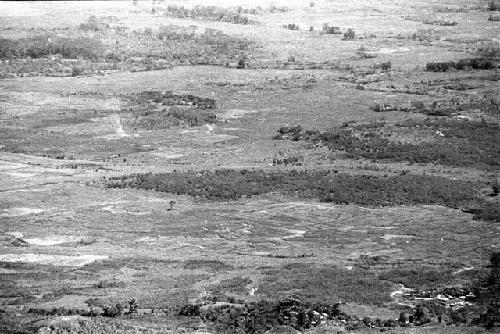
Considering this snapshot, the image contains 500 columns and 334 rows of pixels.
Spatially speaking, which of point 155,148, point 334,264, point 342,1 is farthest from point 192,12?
point 334,264

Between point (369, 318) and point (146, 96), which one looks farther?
point (146, 96)

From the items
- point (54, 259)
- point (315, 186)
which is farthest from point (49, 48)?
point (54, 259)

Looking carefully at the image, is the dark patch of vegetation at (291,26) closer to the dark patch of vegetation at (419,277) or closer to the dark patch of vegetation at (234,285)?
the dark patch of vegetation at (419,277)

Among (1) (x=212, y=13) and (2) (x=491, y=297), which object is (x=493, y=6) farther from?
(2) (x=491, y=297)

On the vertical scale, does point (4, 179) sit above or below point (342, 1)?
below

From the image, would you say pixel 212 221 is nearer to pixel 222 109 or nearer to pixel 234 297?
pixel 234 297

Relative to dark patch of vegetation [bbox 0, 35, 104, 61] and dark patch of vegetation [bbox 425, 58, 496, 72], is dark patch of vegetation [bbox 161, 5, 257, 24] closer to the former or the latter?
dark patch of vegetation [bbox 0, 35, 104, 61]
